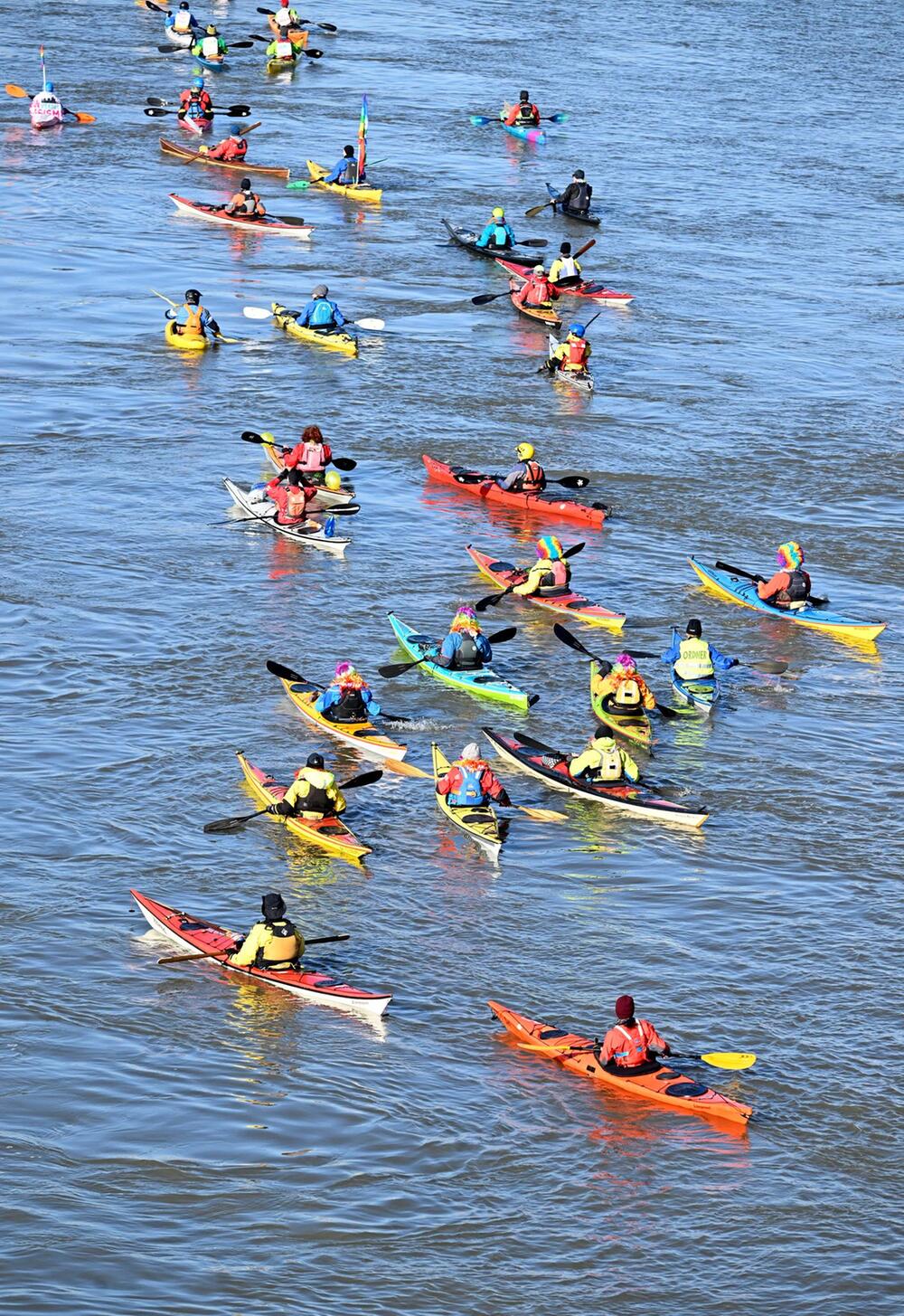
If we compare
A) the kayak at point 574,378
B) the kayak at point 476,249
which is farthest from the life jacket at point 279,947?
the kayak at point 476,249

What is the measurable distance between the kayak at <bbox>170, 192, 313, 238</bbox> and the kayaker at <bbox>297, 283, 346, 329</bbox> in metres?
10.1

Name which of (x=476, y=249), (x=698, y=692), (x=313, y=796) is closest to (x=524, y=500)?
(x=698, y=692)

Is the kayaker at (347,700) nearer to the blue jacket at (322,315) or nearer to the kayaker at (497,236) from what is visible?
the blue jacket at (322,315)

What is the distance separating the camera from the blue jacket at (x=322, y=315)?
49.8 m

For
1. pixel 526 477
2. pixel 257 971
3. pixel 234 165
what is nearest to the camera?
pixel 257 971

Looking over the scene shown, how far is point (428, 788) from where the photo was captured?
98.0 feet

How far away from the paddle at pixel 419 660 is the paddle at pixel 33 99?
42.1 metres

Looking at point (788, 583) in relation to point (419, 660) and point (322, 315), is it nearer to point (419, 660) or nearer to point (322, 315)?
point (419, 660)

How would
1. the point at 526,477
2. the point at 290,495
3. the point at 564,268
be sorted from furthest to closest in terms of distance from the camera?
the point at 564,268 < the point at 526,477 < the point at 290,495

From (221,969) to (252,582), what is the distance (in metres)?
13.9

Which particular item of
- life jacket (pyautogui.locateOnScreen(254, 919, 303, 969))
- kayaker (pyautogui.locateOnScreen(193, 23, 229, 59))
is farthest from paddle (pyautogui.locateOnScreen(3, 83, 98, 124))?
life jacket (pyautogui.locateOnScreen(254, 919, 303, 969))

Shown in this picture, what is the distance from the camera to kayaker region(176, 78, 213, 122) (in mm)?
69250

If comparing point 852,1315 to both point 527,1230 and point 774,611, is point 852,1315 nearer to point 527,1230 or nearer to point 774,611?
point 527,1230

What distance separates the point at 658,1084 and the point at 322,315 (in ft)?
102
